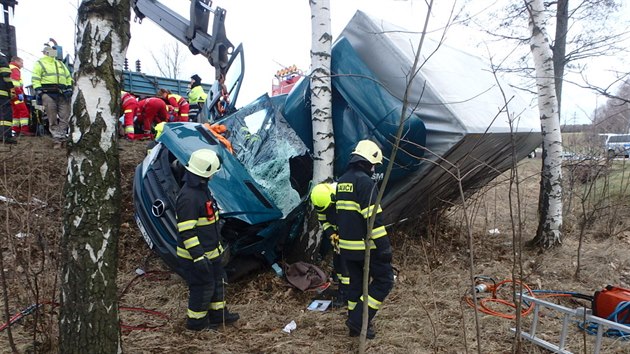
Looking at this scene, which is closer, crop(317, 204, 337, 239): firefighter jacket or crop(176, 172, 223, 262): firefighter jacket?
crop(176, 172, 223, 262): firefighter jacket

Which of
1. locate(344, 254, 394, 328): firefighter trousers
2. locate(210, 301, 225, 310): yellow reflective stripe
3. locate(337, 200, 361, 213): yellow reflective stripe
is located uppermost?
locate(337, 200, 361, 213): yellow reflective stripe

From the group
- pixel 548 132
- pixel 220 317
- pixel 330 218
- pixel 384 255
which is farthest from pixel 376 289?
pixel 548 132

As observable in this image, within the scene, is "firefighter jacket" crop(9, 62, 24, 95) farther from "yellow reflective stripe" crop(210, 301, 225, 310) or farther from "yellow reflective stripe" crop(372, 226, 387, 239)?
"yellow reflective stripe" crop(372, 226, 387, 239)

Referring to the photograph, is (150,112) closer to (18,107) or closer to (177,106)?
(177,106)

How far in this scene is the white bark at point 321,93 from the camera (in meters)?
4.16

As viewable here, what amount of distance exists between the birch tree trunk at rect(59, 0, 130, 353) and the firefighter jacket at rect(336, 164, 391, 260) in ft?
5.47

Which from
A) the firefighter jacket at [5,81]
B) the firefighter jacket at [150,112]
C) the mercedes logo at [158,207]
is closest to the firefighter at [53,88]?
the firefighter jacket at [5,81]

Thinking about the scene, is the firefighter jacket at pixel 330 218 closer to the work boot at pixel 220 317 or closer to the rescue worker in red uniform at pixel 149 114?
the work boot at pixel 220 317

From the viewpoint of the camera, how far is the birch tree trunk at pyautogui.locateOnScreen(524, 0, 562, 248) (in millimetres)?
5246

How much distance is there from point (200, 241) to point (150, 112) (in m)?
6.25

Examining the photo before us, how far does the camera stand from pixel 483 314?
3613mm

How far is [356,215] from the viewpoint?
318cm

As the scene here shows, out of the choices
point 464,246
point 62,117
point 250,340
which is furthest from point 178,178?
point 62,117

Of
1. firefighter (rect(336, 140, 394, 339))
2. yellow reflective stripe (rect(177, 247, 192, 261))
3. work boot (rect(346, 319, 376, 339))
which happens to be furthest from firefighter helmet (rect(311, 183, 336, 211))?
yellow reflective stripe (rect(177, 247, 192, 261))
